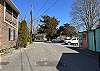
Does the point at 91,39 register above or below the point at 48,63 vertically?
above

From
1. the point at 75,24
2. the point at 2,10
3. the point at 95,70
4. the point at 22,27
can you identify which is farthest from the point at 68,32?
the point at 95,70

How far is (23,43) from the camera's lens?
28734mm

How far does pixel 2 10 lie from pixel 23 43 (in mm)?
10920

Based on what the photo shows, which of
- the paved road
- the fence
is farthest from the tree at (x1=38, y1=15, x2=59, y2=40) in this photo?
the paved road

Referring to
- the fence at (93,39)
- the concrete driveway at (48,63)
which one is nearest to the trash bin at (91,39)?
the fence at (93,39)

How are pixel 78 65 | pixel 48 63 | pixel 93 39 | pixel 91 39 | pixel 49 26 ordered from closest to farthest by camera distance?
pixel 78 65
pixel 48 63
pixel 93 39
pixel 91 39
pixel 49 26

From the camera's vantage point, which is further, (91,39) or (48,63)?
(91,39)

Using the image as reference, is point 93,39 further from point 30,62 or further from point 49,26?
point 49,26

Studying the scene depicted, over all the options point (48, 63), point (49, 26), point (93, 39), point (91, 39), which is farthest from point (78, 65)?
point (49, 26)

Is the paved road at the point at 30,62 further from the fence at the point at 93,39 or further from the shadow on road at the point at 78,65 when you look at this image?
the fence at the point at 93,39

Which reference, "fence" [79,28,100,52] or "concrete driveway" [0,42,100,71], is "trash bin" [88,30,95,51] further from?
"concrete driveway" [0,42,100,71]

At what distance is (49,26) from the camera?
70500 millimetres

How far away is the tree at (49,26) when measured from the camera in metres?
70.0

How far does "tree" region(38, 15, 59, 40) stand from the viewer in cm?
7000
